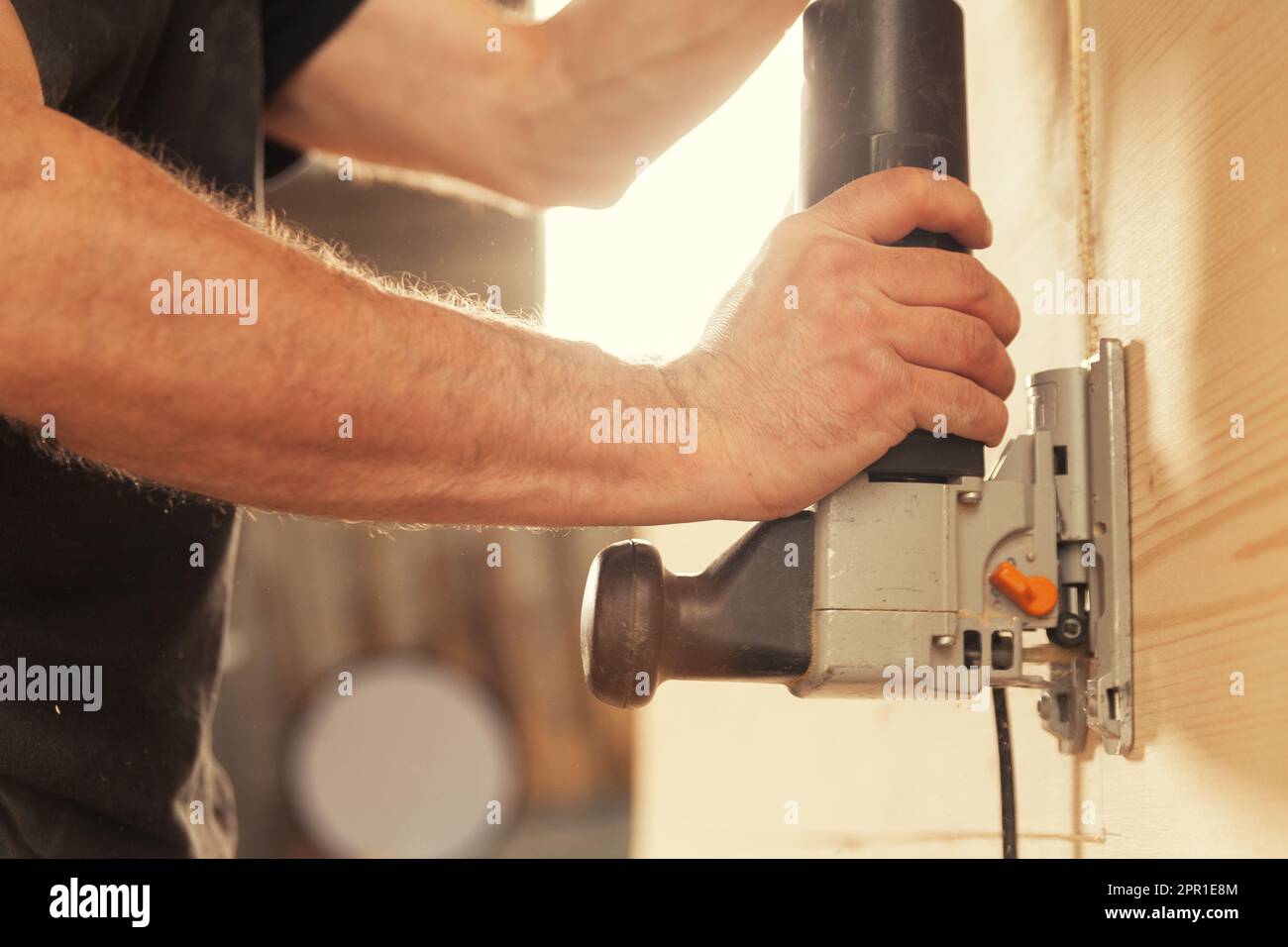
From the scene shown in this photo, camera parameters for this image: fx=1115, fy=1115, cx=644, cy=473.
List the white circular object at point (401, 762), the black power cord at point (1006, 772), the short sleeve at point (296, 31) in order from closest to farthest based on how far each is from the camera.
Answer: the black power cord at point (1006, 772) < the short sleeve at point (296, 31) < the white circular object at point (401, 762)

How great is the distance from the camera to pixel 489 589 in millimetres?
2682

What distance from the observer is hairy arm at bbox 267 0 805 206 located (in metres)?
0.99

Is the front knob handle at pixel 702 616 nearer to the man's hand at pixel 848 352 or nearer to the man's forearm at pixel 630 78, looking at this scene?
the man's hand at pixel 848 352

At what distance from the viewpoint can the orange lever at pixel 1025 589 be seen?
0.60 m

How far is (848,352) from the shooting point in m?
0.61

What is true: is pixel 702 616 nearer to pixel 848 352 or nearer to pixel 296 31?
pixel 848 352

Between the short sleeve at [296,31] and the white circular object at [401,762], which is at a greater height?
the short sleeve at [296,31]

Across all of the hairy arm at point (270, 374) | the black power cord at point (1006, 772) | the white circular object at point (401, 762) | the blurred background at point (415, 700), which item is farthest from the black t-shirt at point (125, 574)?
the white circular object at point (401, 762)

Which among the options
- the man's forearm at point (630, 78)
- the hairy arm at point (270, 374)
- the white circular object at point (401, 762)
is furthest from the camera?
the white circular object at point (401, 762)

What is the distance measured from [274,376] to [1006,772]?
0.50m

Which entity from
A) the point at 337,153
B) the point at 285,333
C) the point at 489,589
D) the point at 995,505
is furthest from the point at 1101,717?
the point at 489,589

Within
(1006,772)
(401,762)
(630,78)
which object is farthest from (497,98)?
(401,762)

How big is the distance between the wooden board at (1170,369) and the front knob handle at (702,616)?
0.19 metres

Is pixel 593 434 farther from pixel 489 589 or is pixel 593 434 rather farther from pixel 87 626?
pixel 489 589
